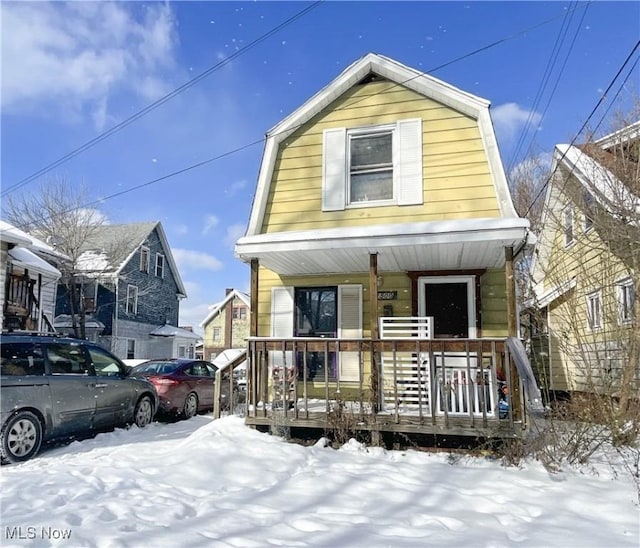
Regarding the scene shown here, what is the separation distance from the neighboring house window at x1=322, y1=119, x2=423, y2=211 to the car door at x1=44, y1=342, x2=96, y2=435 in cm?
459

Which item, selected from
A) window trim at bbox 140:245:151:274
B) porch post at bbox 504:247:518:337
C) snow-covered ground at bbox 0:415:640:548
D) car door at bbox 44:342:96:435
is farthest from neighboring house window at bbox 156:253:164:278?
porch post at bbox 504:247:518:337

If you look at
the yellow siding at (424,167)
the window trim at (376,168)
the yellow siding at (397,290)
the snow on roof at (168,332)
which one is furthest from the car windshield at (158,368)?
the snow on roof at (168,332)

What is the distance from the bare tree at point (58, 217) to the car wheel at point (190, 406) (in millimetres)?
12954

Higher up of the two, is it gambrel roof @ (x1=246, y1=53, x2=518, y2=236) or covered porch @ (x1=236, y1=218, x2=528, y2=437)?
gambrel roof @ (x1=246, y1=53, x2=518, y2=236)

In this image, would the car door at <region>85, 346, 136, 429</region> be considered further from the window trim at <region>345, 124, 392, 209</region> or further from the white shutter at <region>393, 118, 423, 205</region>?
the white shutter at <region>393, 118, 423, 205</region>

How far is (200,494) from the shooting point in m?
4.09

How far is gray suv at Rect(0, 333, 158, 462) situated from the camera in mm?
5594

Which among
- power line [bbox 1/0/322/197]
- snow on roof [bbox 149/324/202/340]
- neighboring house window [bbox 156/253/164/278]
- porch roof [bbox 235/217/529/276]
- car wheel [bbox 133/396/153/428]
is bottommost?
car wheel [bbox 133/396/153/428]

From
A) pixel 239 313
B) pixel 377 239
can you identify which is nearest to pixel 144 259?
pixel 239 313

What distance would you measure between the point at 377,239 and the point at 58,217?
19.0 m

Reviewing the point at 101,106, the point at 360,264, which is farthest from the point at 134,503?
the point at 101,106

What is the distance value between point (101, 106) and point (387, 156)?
795cm

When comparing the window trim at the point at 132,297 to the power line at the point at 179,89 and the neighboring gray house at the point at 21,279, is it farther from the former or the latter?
the power line at the point at 179,89

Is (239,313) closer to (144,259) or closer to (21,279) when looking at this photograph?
(144,259)
